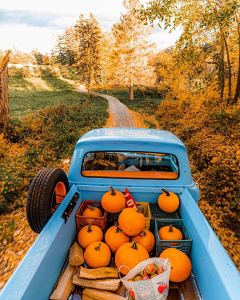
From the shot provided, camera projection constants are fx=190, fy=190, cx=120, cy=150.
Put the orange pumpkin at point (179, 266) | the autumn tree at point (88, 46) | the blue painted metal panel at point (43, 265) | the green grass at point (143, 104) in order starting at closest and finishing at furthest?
1. the blue painted metal panel at point (43, 265)
2. the orange pumpkin at point (179, 266)
3. the green grass at point (143, 104)
4. the autumn tree at point (88, 46)

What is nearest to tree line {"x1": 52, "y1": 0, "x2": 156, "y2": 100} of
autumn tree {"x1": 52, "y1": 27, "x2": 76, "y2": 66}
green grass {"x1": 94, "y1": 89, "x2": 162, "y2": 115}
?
green grass {"x1": 94, "y1": 89, "x2": 162, "y2": 115}

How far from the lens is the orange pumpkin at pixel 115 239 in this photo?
2180mm

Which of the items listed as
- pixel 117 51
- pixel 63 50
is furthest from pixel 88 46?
pixel 63 50

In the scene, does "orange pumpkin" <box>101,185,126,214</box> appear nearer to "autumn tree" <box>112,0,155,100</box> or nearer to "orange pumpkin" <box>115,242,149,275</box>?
"orange pumpkin" <box>115,242,149,275</box>

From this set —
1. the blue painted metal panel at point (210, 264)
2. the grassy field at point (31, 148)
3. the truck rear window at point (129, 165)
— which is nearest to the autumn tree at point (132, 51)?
the grassy field at point (31, 148)

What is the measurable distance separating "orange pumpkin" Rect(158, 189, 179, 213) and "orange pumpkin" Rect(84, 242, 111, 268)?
99 centimetres

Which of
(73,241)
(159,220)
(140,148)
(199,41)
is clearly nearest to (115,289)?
(73,241)

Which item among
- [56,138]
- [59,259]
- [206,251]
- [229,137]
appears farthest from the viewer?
[56,138]

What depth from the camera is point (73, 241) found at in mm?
2311

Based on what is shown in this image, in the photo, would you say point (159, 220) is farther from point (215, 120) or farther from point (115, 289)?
point (215, 120)

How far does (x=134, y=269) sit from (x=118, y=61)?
2859 cm

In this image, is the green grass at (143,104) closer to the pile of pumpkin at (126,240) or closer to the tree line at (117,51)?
the tree line at (117,51)

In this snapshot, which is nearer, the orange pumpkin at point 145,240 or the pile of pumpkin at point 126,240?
the pile of pumpkin at point 126,240

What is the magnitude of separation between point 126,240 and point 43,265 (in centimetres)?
100
